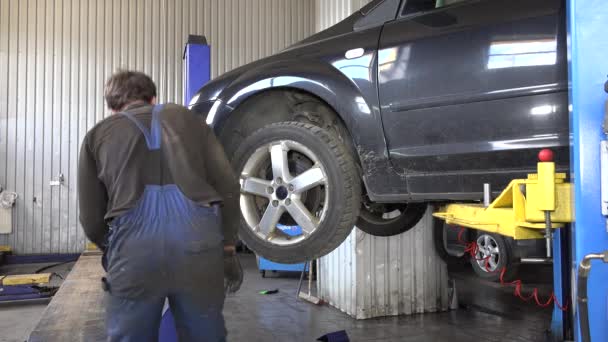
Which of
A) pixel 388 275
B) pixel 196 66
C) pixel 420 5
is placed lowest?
pixel 388 275

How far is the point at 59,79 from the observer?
27.9ft

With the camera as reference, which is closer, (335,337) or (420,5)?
(420,5)

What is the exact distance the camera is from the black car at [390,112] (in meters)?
1.74

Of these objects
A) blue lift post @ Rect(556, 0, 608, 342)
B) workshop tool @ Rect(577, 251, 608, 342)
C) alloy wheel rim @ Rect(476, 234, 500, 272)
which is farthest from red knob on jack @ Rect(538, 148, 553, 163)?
alloy wheel rim @ Rect(476, 234, 500, 272)

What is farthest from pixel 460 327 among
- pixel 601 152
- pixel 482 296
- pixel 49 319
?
pixel 601 152

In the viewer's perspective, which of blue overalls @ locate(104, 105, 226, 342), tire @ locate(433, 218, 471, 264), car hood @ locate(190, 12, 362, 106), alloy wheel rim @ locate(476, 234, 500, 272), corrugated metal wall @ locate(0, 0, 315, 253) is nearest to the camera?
blue overalls @ locate(104, 105, 226, 342)

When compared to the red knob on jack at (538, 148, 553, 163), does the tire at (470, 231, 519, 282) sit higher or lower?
lower

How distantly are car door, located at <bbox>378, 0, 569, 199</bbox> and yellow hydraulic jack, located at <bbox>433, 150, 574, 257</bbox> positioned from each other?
66 millimetres

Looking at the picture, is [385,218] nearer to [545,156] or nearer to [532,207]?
[532,207]

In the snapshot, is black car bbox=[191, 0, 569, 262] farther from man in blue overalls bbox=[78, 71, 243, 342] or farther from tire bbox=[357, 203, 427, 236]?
tire bbox=[357, 203, 427, 236]

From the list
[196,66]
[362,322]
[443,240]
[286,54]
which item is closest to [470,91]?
[286,54]

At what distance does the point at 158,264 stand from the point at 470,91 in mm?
1275

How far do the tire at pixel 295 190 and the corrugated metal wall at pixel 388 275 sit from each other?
3110mm

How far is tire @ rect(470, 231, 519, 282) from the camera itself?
17.9 ft
